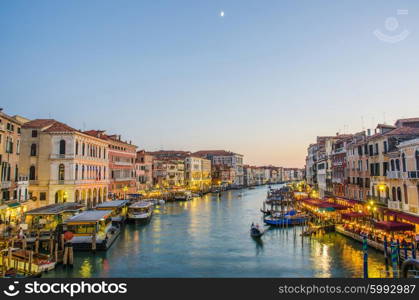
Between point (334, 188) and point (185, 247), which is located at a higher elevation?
point (334, 188)

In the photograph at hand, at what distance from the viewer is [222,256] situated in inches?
781

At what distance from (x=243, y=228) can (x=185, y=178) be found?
55850mm

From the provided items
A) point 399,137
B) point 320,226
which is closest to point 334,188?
point 320,226

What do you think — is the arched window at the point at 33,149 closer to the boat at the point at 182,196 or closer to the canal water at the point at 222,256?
the canal water at the point at 222,256

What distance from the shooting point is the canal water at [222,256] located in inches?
647

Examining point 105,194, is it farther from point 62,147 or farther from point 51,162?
point 62,147

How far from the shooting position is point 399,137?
72.0ft

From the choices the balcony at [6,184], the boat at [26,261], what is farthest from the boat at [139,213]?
the boat at [26,261]

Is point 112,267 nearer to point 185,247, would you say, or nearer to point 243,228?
point 185,247

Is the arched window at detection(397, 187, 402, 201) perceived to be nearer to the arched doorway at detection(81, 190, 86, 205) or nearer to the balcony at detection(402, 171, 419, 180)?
the balcony at detection(402, 171, 419, 180)

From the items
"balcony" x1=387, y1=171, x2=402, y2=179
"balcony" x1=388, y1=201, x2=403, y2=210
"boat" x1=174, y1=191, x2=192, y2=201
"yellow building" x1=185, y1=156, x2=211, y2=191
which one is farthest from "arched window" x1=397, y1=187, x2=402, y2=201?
"yellow building" x1=185, y1=156, x2=211, y2=191

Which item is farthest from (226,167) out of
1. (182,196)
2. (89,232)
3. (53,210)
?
(89,232)

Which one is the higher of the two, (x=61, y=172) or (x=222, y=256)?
(x=61, y=172)

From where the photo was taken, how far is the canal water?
1642 centimetres
